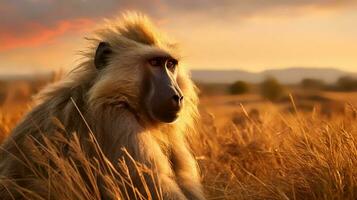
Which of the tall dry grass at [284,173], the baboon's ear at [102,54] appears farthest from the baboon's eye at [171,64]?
the tall dry grass at [284,173]

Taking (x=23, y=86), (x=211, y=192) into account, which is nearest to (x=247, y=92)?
(x=23, y=86)

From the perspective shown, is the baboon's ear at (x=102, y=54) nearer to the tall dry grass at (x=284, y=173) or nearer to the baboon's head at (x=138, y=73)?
the baboon's head at (x=138, y=73)

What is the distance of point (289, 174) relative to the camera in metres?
4.58

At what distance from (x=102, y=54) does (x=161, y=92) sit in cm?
47

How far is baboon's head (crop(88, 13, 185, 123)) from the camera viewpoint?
4312 mm

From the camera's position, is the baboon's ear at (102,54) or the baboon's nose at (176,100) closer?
the baboon's nose at (176,100)

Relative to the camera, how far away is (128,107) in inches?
173

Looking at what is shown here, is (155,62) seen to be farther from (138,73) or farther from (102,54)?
(102,54)

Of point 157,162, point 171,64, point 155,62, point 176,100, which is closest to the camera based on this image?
point 157,162

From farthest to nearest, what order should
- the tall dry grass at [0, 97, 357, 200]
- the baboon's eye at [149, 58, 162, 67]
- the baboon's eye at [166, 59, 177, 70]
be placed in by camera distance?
1. the baboon's eye at [166, 59, 177, 70]
2. the baboon's eye at [149, 58, 162, 67]
3. the tall dry grass at [0, 97, 357, 200]

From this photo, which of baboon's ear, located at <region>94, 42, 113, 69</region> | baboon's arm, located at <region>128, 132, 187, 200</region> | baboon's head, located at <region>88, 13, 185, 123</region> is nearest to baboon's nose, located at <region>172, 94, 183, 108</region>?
baboon's head, located at <region>88, 13, 185, 123</region>

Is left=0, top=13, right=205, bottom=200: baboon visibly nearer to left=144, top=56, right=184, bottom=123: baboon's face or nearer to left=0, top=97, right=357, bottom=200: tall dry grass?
left=144, top=56, right=184, bottom=123: baboon's face

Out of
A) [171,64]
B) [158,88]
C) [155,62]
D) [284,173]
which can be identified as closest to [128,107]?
[158,88]

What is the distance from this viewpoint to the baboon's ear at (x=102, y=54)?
175 inches
